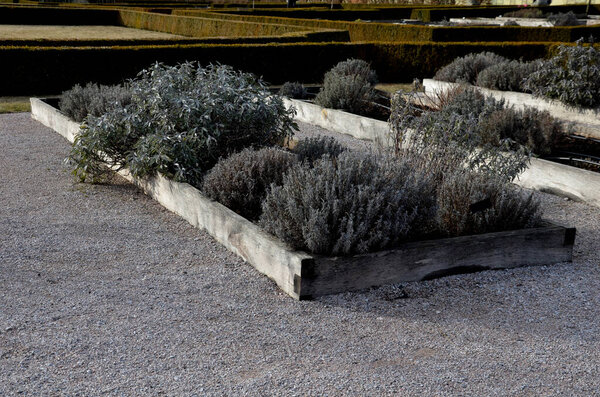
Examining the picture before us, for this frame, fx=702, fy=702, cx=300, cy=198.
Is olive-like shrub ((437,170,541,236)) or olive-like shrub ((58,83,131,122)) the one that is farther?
olive-like shrub ((58,83,131,122))

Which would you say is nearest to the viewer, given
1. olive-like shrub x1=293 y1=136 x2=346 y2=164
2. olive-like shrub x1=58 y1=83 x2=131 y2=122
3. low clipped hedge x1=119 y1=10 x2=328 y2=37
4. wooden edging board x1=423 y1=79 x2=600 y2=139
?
olive-like shrub x1=293 y1=136 x2=346 y2=164

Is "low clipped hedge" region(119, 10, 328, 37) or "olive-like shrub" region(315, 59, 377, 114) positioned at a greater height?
"low clipped hedge" region(119, 10, 328, 37)

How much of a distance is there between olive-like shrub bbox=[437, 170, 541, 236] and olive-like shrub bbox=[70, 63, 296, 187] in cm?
187

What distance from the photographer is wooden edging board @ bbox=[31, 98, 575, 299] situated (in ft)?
13.1

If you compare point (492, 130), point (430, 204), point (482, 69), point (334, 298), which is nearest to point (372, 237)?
point (334, 298)

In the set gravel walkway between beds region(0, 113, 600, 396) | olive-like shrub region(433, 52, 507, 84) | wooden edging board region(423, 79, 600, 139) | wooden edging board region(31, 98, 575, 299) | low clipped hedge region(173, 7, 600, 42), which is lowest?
gravel walkway between beds region(0, 113, 600, 396)

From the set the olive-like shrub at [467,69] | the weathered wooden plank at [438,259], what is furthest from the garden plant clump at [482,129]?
the olive-like shrub at [467,69]

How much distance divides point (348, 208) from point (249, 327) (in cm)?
101

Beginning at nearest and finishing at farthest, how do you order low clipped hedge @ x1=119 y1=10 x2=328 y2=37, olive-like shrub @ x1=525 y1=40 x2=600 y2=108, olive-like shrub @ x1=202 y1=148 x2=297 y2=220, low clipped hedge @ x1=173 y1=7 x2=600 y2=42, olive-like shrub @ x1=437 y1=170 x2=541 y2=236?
1. olive-like shrub @ x1=437 y1=170 x2=541 y2=236
2. olive-like shrub @ x1=202 y1=148 x2=297 y2=220
3. olive-like shrub @ x1=525 y1=40 x2=600 y2=108
4. low clipped hedge @ x1=173 y1=7 x2=600 y2=42
5. low clipped hedge @ x1=119 y1=10 x2=328 y2=37

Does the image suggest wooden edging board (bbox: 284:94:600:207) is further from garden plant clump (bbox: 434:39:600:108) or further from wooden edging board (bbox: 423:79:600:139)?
garden plant clump (bbox: 434:39:600:108)

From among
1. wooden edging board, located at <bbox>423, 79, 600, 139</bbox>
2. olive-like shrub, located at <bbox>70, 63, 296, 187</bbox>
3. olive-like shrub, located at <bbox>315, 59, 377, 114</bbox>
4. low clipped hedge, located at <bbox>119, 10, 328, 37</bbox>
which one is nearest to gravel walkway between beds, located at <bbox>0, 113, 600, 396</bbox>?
olive-like shrub, located at <bbox>70, 63, 296, 187</bbox>

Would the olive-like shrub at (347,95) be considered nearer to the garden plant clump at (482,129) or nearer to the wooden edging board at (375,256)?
the garden plant clump at (482,129)

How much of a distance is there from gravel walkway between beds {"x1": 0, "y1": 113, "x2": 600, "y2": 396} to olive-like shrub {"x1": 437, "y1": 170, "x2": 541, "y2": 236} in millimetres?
362

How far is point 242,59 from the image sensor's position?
13305mm
